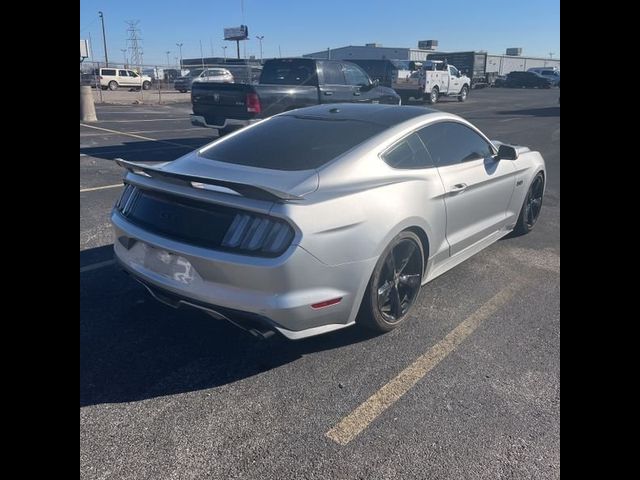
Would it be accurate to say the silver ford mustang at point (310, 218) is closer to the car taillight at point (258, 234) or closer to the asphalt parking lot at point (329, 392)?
the car taillight at point (258, 234)

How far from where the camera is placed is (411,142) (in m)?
3.87

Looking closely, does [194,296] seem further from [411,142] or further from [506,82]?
[506,82]

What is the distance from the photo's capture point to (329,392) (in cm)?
293

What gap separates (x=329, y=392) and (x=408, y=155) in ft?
5.85

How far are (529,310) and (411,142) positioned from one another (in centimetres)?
156

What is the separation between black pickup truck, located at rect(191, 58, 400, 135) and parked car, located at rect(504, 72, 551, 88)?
39.1 metres

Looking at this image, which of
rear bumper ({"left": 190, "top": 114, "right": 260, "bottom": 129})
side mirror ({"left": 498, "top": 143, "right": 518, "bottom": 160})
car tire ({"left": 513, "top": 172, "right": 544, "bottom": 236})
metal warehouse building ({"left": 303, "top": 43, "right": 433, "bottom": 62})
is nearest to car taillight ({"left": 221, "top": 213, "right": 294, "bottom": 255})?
side mirror ({"left": 498, "top": 143, "right": 518, "bottom": 160})

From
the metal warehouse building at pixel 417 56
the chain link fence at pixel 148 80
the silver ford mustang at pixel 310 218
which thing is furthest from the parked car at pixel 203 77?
the silver ford mustang at pixel 310 218

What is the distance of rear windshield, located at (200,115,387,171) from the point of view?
3546mm

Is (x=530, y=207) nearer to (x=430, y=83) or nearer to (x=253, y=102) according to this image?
(x=253, y=102)

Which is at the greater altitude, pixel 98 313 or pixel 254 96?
pixel 254 96
